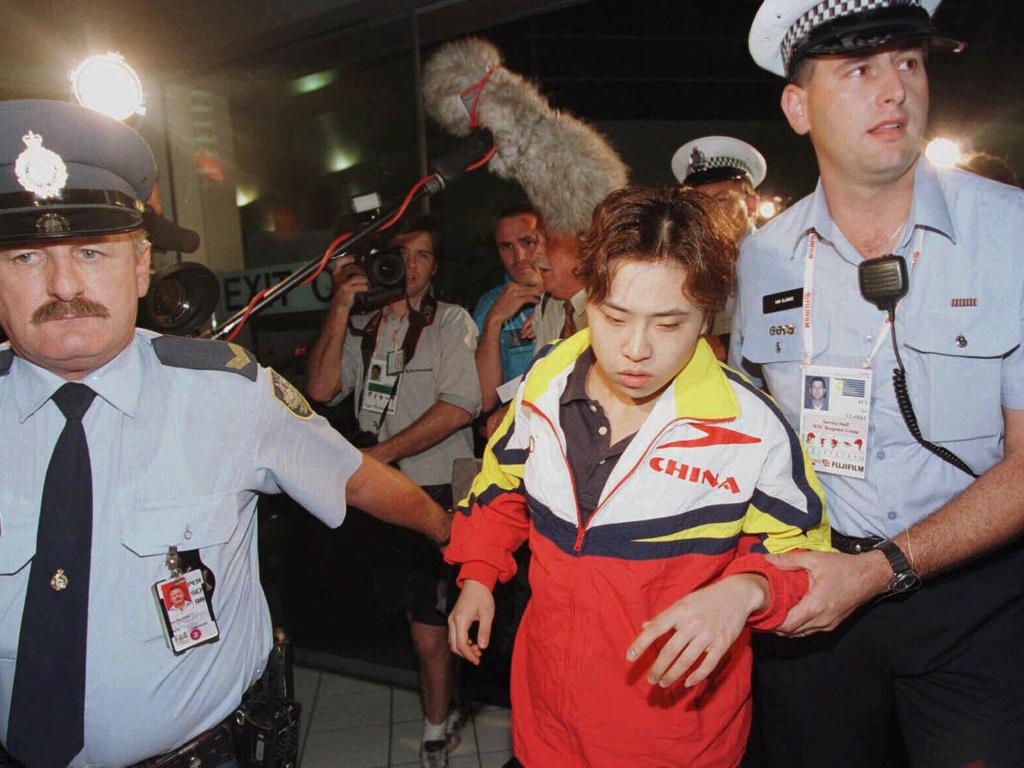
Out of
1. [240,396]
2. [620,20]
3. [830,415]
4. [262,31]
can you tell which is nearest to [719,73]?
[620,20]

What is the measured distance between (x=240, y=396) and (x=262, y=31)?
10.4 feet

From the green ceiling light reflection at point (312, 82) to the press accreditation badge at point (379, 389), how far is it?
1.91 meters

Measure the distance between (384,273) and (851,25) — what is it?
185cm

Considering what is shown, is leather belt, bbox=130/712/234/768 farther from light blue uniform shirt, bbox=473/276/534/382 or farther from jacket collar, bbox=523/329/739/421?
light blue uniform shirt, bbox=473/276/534/382

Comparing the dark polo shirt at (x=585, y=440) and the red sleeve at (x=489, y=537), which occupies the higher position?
the dark polo shirt at (x=585, y=440)

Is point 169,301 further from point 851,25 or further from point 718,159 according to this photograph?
point 718,159

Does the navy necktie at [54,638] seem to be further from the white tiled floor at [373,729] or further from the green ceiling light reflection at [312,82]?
the green ceiling light reflection at [312,82]

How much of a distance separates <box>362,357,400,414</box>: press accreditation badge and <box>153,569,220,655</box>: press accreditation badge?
175cm

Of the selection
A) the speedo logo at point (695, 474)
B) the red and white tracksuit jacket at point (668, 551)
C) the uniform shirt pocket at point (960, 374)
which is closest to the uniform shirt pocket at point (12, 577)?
the red and white tracksuit jacket at point (668, 551)

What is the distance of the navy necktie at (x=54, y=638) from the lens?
1.37 metres

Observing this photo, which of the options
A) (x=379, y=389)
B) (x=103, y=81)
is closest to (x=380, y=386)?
(x=379, y=389)

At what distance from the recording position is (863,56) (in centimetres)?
155

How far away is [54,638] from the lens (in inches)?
53.8

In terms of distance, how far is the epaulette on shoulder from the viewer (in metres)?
1.59
